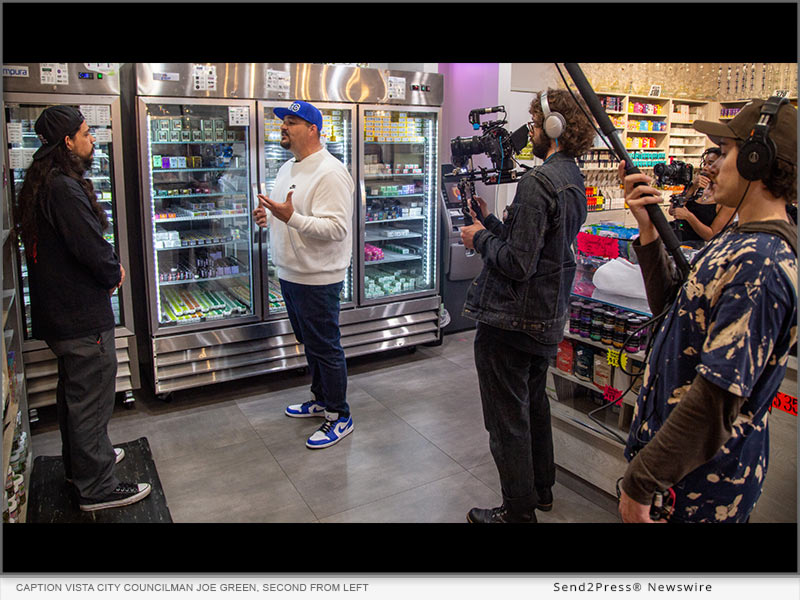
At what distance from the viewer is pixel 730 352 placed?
1.39 meters

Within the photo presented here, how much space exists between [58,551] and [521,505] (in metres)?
1.93

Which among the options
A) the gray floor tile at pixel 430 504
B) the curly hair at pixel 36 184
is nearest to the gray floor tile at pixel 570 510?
the gray floor tile at pixel 430 504

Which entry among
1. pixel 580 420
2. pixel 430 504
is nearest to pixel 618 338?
pixel 580 420

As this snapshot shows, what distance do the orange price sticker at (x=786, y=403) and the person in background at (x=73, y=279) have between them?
9.59ft

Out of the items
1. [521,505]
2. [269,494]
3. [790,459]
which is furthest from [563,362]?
[269,494]

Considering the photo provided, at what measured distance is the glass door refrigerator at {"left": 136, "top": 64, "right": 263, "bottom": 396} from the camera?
4.00m

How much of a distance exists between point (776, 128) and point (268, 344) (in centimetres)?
370

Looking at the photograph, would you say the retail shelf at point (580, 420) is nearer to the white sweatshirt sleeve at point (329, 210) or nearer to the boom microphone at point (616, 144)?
the boom microphone at point (616, 144)

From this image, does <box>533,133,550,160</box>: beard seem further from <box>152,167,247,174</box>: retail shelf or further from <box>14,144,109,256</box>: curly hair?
<box>152,167,247,174</box>: retail shelf

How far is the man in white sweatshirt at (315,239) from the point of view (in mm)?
3469

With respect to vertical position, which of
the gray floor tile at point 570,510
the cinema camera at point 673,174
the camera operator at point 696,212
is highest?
the cinema camera at point 673,174

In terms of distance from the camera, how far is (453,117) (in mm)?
6844

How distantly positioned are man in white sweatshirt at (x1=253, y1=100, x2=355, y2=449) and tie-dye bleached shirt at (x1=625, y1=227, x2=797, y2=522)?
2178 mm

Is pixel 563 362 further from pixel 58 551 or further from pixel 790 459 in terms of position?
pixel 58 551
